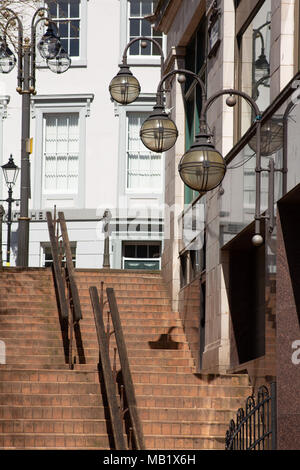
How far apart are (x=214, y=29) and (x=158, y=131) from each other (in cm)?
507

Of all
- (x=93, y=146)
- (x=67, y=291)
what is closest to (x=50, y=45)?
(x=67, y=291)

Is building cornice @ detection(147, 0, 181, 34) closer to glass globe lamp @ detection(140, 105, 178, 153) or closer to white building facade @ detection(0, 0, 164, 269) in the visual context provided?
glass globe lamp @ detection(140, 105, 178, 153)

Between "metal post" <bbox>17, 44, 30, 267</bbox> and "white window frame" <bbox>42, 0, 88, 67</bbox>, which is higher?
"white window frame" <bbox>42, 0, 88, 67</bbox>

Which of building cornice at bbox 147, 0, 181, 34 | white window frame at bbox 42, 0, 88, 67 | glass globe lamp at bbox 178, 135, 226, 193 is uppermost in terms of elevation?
white window frame at bbox 42, 0, 88, 67

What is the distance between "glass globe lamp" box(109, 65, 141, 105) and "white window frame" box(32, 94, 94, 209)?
1711 cm

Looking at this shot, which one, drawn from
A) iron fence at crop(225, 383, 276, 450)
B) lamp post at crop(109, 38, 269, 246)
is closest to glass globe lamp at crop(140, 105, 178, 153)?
lamp post at crop(109, 38, 269, 246)

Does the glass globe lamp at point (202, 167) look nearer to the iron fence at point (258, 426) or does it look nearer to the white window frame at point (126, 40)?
the iron fence at point (258, 426)

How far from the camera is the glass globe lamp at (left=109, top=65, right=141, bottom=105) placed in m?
15.5

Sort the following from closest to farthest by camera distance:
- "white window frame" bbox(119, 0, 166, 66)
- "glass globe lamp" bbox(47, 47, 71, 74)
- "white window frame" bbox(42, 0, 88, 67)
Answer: "glass globe lamp" bbox(47, 47, 71, 74)
"white window frame" bbox(119, 0, 166, 66)
"white window frame" bbox(42, 0, 88, 67)

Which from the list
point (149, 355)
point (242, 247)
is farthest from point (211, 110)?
point (149, 355)

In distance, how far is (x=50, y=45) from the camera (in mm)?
19766

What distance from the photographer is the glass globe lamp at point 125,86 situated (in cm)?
1555

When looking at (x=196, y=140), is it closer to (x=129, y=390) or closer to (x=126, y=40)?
(x=129, y=390)

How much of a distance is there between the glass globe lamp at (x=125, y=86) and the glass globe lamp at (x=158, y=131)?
260cm
